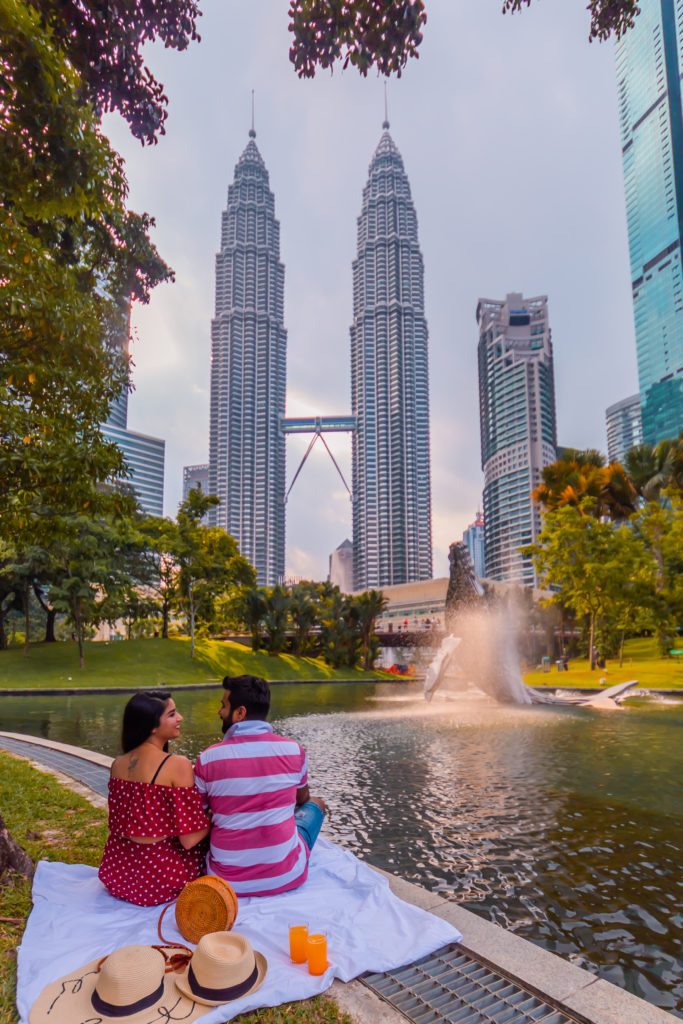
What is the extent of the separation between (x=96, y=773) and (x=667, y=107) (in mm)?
157956

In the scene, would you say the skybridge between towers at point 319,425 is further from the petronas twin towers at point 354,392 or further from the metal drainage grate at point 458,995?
the metal drainage grate at point 458,995

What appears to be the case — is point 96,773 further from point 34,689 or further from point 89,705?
point 34,689

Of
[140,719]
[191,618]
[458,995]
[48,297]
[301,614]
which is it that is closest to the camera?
[458,995]

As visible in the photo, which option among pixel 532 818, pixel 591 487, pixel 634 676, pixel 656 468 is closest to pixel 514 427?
pixel 656 468

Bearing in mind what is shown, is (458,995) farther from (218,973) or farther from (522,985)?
(218,973)

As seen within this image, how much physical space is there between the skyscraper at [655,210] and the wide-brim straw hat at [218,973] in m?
147

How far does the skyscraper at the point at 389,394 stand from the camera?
150 m

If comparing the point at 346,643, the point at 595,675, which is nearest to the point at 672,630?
the point at 595,675

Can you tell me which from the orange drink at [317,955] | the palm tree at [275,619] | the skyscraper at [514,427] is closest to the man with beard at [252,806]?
the orange drink at [317,955]

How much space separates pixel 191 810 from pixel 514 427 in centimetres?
15793

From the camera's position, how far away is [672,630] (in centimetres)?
4016

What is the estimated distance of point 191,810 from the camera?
163 inches

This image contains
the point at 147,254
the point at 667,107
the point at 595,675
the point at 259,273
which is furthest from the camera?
the point at 259,273

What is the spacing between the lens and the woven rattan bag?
3549 millimetres
